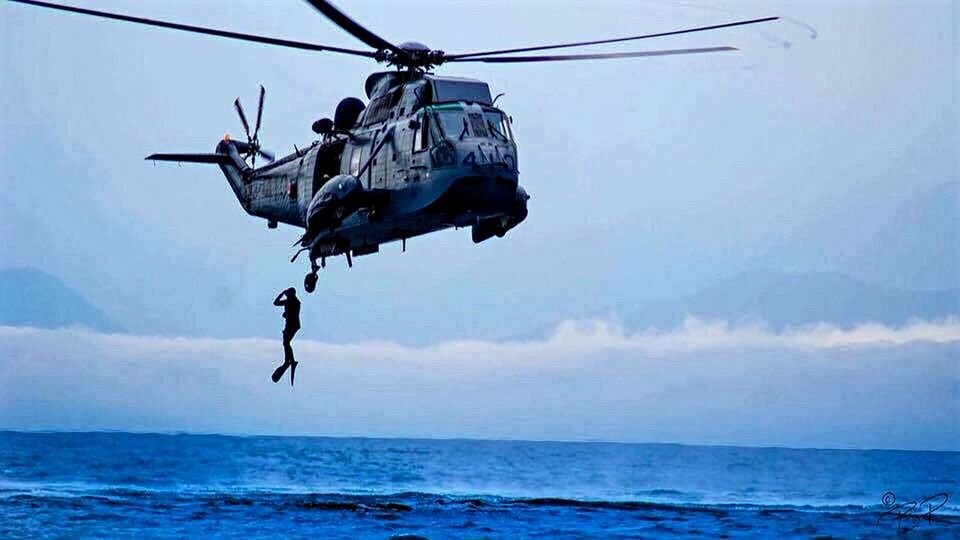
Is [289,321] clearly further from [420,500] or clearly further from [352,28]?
[420,500]

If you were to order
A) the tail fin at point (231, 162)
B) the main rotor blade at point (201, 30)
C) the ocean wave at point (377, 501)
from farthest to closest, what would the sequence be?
the ocean wave at point (377, 501) < the tail fin at point (231, 162) < the main rotor blade at point (201, 30)

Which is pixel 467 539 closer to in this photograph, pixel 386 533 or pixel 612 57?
pixel 386 533

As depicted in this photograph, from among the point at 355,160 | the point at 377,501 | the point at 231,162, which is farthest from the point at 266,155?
the point at 377,501

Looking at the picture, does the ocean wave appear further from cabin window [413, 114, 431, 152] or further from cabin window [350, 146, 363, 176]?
cabin window [413, 114, 431, 152]

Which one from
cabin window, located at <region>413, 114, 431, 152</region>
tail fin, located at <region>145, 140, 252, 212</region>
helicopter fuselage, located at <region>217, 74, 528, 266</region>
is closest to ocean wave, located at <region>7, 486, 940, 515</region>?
tail fin, located at <region>145, 140, 252, 212</region>

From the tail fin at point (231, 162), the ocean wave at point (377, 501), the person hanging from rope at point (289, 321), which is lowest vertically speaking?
the ocean wave at point (377, 501)

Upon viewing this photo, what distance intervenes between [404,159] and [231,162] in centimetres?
791

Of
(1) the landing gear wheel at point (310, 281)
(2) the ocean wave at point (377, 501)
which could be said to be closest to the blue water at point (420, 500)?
(2) the ocean wave at point (377, 501)

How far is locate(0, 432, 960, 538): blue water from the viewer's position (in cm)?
3189

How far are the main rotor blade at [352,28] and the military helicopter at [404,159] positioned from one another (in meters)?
0.02

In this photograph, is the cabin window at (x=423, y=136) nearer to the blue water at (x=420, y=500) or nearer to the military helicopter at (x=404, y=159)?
the military helicopter at (x=404, y=159)

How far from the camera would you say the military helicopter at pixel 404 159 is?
2275 cm

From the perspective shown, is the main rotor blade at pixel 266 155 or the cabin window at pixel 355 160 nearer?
the cabin window at pixel 355 160

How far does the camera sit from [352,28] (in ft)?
74.1
